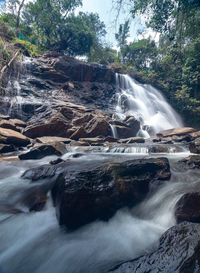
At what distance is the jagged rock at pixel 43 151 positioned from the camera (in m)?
6.86

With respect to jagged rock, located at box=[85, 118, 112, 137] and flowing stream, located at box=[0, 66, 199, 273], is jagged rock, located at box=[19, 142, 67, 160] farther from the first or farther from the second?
jagged rock, located at box=[85, 118, 112, 137]

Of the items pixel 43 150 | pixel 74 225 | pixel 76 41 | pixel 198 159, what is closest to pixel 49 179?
pixel 74 225

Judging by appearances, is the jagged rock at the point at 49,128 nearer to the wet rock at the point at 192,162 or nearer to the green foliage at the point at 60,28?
the wet rock at the point at 192,162

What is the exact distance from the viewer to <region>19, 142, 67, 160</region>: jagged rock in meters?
6.86

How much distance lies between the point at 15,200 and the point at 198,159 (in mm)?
5141

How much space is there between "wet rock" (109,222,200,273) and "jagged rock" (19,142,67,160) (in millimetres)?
5992

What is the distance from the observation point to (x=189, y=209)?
8.35 feet

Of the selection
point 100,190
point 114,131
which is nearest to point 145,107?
point 114,131

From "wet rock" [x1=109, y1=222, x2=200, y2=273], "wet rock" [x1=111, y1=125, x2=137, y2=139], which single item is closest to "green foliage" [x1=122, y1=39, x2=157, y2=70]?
"wet rock" [x1=111, y1=125, x2=137, y2=139]

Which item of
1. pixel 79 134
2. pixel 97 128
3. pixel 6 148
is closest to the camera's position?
pixel 6 148

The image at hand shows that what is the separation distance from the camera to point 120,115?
16.5 metres

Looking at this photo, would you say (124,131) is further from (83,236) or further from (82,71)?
(82,71)

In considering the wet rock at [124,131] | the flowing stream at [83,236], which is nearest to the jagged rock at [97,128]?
the wet rock at [124,131]

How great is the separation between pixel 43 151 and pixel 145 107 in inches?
590
